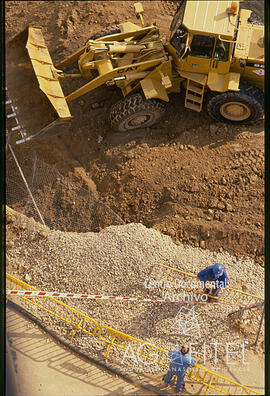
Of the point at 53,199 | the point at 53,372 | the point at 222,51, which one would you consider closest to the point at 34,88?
the point at 53,199

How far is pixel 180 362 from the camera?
23.7 feet

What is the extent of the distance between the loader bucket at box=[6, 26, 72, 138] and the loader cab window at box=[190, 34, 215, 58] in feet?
9.61

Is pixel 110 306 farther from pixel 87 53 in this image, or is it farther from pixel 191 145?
pixel 87 53

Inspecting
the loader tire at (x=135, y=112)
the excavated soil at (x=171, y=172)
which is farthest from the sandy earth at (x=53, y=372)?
the loader tire at (x=135, y=112)

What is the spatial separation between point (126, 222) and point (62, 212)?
4.61 ft

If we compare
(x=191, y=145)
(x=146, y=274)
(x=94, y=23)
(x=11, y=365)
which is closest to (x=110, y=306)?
(x=146, y=274)

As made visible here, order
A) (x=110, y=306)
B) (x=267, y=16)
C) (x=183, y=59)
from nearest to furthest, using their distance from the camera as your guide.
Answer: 1. (x=267, y=16)
2. (x=110, y=306)
3. (x=183, y=59)

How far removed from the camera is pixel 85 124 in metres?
10.8

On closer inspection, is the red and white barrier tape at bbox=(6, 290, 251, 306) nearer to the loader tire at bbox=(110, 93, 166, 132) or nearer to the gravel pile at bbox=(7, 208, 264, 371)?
the gravel pile at bbox=(7, 208, 264, 371)

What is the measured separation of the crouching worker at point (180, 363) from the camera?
23.6ft

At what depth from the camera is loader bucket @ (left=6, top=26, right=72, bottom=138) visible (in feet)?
31.1

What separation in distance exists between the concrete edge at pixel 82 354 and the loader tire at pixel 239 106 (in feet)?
18.8

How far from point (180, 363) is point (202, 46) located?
6153mm

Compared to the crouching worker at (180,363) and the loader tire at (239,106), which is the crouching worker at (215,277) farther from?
the loader tire at (239,106)
